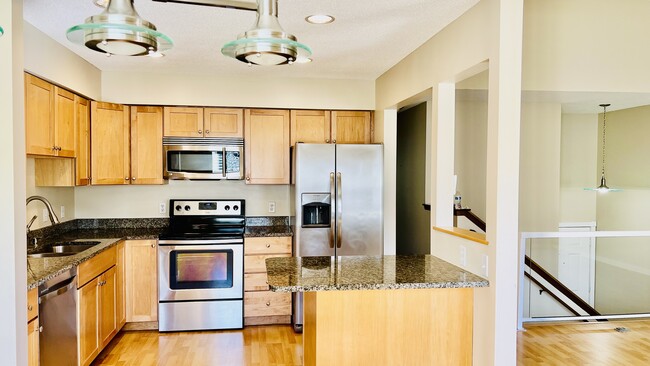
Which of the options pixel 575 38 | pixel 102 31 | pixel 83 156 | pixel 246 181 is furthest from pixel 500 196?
pixel 83 156

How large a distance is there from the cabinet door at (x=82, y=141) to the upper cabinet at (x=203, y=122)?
702 millimetres

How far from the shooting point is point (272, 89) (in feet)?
15.0

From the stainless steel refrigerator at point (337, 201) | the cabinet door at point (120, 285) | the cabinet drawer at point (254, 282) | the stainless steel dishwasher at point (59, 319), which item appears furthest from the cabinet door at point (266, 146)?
the stainless steel dishwasher at point (59, 319)

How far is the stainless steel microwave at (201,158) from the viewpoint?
14.5 ft

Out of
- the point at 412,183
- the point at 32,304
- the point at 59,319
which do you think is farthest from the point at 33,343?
the point at 412,183

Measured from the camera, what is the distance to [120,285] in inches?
159

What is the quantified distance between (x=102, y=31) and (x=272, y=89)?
10.7 feet

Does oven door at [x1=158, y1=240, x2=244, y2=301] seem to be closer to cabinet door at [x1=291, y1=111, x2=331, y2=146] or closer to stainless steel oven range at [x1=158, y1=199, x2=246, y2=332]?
stainless steel oven range at [x1=158, y1=199, x2=246, y2=332]

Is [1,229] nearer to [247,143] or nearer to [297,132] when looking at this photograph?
[247,143]

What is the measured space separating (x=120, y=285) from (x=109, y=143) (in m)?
1.29

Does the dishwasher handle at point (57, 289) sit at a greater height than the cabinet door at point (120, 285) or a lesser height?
greater

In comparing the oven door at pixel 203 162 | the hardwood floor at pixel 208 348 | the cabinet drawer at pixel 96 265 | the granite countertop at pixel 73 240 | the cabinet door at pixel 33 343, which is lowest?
the hardwood floor at pixel 208 348

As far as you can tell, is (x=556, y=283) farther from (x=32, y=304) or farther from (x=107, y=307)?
(x=32, y=304)

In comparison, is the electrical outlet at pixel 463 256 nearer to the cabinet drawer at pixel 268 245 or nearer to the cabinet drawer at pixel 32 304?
the cabinet drawer at pixel 268 245
